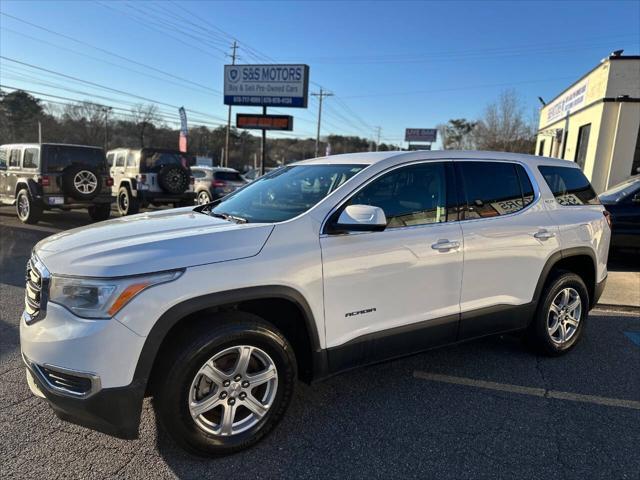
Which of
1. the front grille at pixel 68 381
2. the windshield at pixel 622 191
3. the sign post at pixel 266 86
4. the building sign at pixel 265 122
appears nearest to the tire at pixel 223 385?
the front grille at pixel 68 381

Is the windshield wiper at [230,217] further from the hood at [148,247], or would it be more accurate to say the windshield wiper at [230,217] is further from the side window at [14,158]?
the side window at [14,158]

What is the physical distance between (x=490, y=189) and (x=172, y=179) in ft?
35.6

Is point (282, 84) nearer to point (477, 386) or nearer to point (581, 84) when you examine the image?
point (581, 84)

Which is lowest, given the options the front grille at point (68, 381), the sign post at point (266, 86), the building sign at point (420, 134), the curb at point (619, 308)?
the curb at point (619, 308)

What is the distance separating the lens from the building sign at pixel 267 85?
59.6 ft

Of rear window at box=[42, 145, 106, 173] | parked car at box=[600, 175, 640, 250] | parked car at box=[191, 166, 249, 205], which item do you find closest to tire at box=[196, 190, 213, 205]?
parked car at box=[191, 166, 249, 205]

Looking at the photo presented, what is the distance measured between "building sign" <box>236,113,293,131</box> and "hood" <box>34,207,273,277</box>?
15.7m

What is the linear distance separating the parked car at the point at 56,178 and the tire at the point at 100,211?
111 millimetres

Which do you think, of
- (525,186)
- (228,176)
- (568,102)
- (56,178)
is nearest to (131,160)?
(56,178)

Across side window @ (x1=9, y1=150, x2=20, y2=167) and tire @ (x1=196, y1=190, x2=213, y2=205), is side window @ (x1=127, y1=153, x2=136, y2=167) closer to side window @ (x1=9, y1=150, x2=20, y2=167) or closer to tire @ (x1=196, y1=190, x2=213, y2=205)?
tire @ (x1=196, y1=190, x2=213, y2=205)

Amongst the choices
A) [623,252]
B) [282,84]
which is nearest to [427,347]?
[623,252]

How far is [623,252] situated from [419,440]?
6785 mm

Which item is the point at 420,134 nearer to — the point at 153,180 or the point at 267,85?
the point at 267,85

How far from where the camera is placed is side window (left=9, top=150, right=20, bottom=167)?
10.9 meters
